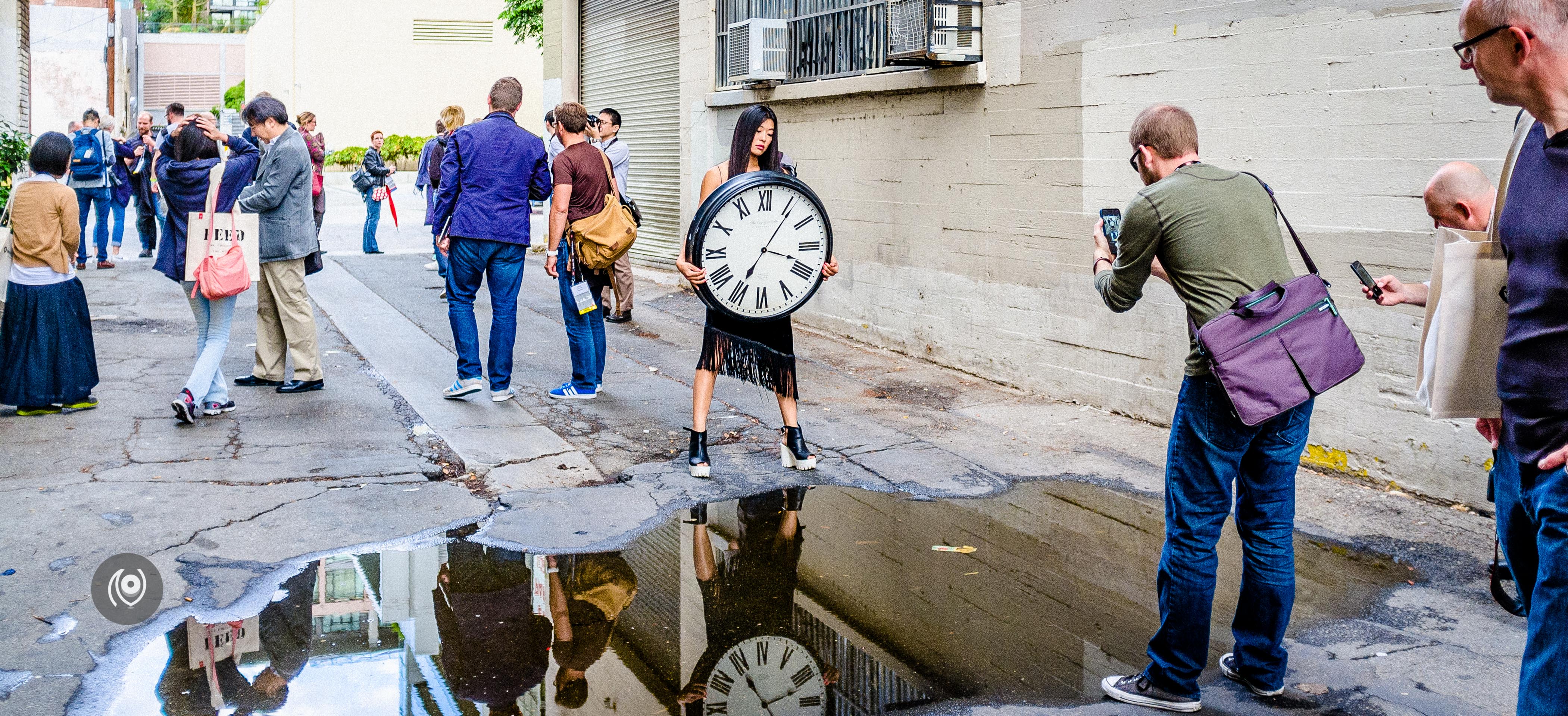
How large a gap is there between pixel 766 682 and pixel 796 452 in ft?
8.25

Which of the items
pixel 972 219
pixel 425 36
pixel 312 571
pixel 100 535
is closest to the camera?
pixel 312 571

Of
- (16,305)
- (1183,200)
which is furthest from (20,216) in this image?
(1183,200)

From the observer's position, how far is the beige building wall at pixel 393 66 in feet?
134

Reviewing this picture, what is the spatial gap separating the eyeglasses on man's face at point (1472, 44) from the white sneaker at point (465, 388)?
629cm

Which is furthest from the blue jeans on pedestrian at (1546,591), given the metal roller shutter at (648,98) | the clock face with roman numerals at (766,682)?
the metal roller shutter at (648,98)

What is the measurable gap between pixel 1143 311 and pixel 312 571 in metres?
4.85

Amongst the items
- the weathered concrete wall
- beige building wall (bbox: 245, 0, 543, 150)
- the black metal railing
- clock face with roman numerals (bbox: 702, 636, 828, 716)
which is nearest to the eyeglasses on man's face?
clock face with roman numerals (bbox: 702, 636, 828, 716)

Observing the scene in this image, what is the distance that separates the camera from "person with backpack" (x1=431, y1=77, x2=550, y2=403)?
25.6 feet

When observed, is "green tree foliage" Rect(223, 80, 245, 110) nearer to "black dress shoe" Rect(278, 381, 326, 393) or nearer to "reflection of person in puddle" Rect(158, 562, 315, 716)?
"black dress shoe" Rect(278, 381, 326, 393)

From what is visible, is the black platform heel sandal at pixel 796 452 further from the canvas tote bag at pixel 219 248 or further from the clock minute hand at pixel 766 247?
the canvas tote bag at pixel 219 248

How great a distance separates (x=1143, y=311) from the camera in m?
7.40

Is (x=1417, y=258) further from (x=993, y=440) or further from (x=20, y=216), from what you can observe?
(x=20, y=216)

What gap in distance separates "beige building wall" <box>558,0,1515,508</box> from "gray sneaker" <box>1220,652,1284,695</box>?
2376 mm

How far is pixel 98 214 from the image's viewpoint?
14.6m
